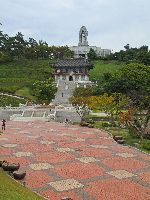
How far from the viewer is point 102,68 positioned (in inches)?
4476

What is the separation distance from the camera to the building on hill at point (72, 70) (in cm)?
9994

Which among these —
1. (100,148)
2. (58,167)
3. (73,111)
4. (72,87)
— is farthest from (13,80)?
(58,167)

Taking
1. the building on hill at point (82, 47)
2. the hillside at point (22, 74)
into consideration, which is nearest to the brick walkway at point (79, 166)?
the hillside at point (22, 74)

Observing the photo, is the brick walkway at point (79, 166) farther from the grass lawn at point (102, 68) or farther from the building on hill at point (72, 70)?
the grass lawn at point (102, 68)

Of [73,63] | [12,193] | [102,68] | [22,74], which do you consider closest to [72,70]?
[73,63]

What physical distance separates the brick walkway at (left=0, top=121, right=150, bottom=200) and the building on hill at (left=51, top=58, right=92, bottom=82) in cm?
5978

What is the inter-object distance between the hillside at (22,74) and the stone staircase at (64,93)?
673 centimetres

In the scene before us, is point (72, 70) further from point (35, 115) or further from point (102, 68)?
point (35, 115)

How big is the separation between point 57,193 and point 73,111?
4182 cm

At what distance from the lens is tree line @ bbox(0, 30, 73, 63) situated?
375 ft

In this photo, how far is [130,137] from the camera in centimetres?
3978

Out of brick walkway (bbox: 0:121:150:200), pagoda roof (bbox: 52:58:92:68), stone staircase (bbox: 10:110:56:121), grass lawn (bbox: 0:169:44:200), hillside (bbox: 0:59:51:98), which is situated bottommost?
brick walkway (bbox: 0:121:150:200)

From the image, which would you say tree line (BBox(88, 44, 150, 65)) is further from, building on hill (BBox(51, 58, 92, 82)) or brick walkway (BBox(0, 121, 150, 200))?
brick walkway (BBox(0, 121, 150, 200))

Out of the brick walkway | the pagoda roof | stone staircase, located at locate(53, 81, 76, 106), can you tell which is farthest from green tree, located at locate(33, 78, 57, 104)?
the brick walkway
